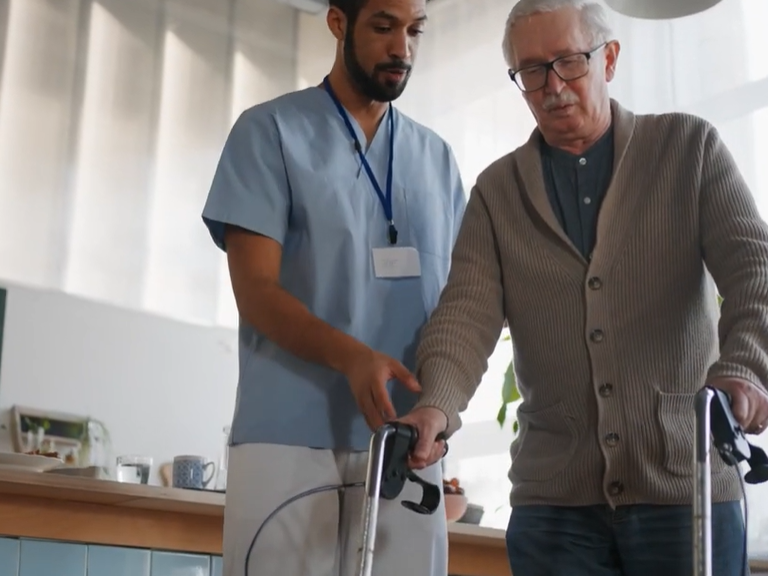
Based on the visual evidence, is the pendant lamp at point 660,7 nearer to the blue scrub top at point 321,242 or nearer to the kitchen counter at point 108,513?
the blue scrub top at point 321,242

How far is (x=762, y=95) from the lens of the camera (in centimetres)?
331

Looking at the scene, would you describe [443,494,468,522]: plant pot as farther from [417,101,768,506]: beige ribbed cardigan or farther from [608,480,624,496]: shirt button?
[608,480,624,496]: shirt button

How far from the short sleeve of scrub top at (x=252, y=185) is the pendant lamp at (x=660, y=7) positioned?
2.61ft

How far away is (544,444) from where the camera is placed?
4.85 feet

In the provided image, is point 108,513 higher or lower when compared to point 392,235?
lower

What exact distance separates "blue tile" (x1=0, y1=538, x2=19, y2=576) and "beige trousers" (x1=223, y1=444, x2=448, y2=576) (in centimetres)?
80

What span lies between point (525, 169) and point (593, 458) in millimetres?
434

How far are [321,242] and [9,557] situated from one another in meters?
1.01

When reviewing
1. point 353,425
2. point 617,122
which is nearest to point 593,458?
point 353,425

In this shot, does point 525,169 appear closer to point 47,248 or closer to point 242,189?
point 242,189

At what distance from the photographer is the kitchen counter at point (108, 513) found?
7.24 feet

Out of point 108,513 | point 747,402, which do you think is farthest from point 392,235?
point 108,513

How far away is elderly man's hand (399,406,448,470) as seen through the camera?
1365 mm

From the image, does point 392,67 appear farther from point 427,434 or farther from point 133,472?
point 133,472
